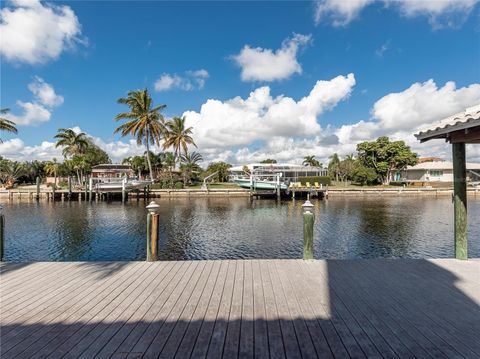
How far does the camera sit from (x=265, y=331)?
3.14m

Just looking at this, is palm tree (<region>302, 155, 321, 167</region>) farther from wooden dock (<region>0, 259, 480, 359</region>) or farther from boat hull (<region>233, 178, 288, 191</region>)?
wooden dock (<region>0, 259, 480, 359</region>)

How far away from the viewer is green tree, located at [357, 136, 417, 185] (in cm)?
4897

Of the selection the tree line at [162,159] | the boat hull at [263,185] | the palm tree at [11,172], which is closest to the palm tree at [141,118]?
the tree line at [162,159]

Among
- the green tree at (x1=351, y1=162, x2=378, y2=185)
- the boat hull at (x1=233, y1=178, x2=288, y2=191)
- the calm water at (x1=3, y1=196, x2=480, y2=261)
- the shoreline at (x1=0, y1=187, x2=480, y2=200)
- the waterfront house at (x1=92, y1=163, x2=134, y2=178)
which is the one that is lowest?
the calm water at (x1=3, y1=196, x2=480, y2=261)

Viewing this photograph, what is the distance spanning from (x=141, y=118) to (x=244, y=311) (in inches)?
1513

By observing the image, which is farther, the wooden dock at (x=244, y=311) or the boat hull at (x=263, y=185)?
the boat hull at (x=263, y=185)

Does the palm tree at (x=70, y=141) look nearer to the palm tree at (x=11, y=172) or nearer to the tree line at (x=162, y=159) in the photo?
the tree line at (x=162, y=159)

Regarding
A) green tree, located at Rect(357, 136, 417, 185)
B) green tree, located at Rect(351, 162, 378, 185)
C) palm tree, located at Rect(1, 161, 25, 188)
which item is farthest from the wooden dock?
palm tree, located at Rect(1, 161, 25, 188)

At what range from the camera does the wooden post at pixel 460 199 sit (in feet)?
18.9

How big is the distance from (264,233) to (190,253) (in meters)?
4.85

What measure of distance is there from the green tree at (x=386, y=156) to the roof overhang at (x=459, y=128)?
48.9m

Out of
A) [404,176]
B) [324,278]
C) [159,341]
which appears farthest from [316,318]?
[404,176]

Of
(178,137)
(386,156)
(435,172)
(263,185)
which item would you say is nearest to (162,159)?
(178,137)

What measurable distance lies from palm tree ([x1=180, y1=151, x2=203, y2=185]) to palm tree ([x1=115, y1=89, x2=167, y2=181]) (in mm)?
9101
